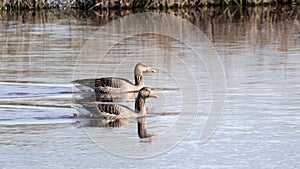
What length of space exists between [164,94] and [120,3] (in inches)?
602

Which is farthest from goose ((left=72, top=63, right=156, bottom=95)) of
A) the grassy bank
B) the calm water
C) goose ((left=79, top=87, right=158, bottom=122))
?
the grassy bank

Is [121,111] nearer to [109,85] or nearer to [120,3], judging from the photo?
[109,85]

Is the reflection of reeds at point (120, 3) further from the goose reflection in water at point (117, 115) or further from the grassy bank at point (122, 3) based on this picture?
the goose reflection in water at point (117, 115)

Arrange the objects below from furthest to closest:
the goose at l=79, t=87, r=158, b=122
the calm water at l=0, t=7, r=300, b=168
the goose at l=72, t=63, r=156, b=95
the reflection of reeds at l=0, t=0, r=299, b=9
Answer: the reflection of reeds at l=0, t=0, r=299, b=9, the goose at l=72, t=63, r=156, b=95, the goose at l=79, t=87, r=158, b=122, the calm water at l=0, t=7, r=300, b=168

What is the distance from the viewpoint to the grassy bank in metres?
27.6

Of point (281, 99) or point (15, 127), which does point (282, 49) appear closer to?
point (281, 99)

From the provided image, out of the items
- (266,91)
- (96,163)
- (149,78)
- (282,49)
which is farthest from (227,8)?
(96,163)

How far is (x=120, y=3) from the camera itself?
91.0 ft

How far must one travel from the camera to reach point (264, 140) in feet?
31.5

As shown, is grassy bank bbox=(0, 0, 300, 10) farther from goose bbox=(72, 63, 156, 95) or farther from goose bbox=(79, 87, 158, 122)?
goose bbox=(79, 87, 158, 122)

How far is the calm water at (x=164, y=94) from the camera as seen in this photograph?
29.7ft

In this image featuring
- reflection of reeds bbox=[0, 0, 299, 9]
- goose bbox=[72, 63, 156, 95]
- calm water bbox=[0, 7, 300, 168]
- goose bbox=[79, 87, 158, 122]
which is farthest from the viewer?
reflection of reeds bbox=[0, 0, 299, 9]

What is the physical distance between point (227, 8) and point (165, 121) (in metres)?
18.1

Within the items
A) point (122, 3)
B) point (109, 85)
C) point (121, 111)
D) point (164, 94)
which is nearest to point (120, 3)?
point (122, 3)
